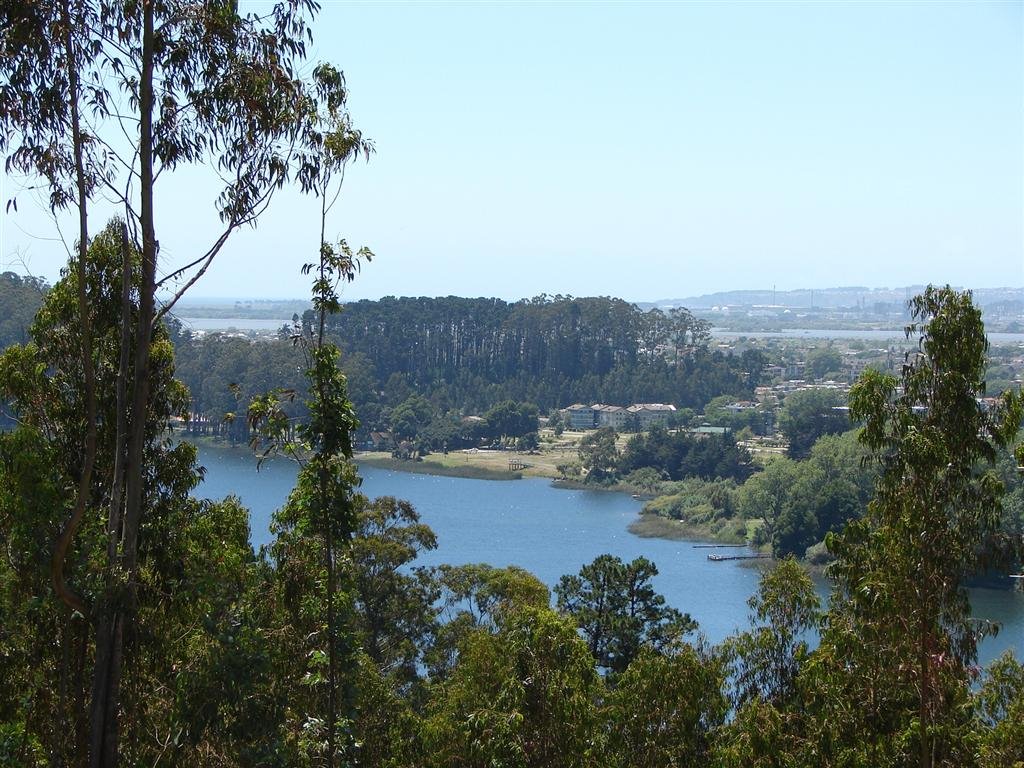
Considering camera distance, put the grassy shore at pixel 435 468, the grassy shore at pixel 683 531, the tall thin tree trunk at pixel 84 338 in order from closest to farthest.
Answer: the tall thin tree trunk at pixel 84 338, the grassy shore at pixel 683 531, the grassy shore at pixel 435 468

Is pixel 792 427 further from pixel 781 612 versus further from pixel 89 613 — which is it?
pixel 89 613

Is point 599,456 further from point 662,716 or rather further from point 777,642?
point 662,716

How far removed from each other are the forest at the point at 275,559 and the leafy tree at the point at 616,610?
3501 millimetres

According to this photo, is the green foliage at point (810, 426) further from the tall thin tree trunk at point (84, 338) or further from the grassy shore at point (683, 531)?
the tall thin tree trunk at point (84, 338)

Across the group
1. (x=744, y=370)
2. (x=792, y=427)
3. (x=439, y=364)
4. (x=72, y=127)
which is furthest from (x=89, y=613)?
(x=744, y=370)

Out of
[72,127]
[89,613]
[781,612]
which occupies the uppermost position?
[72,127]

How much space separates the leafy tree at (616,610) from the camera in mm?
9305

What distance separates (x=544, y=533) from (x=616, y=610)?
54.9 feet

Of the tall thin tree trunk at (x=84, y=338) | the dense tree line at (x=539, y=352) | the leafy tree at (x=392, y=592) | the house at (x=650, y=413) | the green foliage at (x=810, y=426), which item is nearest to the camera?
the tall thin tree trunk at (x=84, y=338)

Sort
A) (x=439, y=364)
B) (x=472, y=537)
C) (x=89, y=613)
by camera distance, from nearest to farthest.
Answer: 1. (x=89, y=613)
2. (x=472, y=537)
3. (x=439, y=364)

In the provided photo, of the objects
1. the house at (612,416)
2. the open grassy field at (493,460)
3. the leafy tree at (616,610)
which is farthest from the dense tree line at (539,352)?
the leafy tree at (616,610)

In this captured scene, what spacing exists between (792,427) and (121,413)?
3172cm

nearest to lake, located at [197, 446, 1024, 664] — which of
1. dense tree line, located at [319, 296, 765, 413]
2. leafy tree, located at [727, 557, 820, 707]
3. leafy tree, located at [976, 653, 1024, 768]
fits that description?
leafy tree, located at [727, 557, 820, 707]

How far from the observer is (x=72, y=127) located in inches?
171
